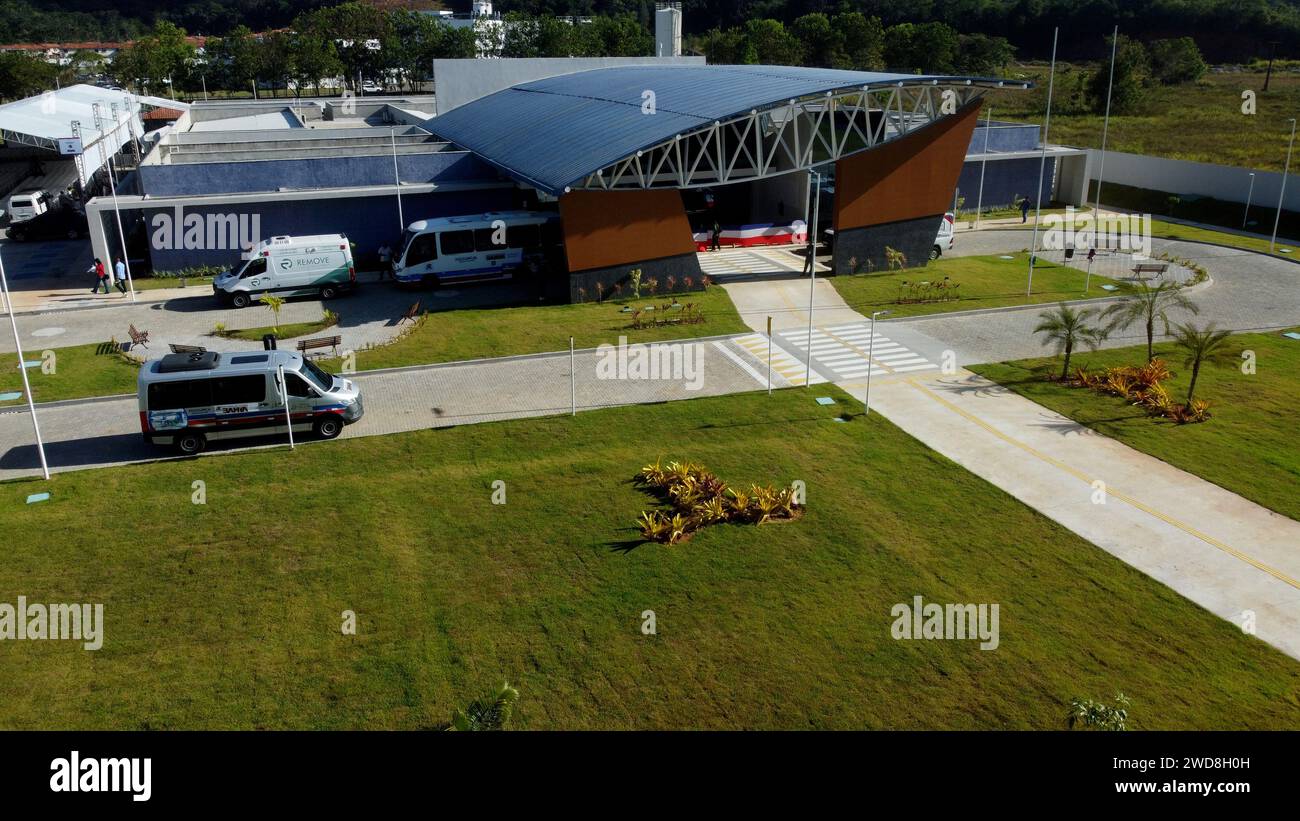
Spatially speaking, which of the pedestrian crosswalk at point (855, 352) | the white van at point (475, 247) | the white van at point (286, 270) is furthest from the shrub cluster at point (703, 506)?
the white van at point (286, 270)

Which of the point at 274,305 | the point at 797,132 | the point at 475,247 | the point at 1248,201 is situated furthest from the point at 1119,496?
the point at 1248,201

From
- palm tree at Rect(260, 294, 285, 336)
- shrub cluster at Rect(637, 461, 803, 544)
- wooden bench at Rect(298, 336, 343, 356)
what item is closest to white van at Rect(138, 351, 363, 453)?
wooden bench at Rect(298, 336, 343, 356)

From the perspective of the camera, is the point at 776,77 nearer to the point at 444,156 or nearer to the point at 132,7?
the point at 444,156

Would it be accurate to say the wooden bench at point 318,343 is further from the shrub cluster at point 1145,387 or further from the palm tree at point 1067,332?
the shrub cluster at point 1145,387

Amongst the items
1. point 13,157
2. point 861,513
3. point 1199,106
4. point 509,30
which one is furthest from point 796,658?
point 509,30

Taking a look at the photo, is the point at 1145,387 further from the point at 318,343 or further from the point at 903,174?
the point at 318,343
